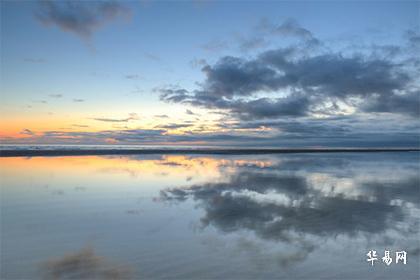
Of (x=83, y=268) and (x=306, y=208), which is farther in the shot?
(x=306, y=208)

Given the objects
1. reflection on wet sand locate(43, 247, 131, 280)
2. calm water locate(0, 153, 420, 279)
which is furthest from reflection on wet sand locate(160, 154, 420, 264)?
reflection on wet sand locate(43, 247, 131, 280)

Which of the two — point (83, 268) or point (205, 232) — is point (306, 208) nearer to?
point (205, 232)

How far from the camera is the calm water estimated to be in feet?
20.8

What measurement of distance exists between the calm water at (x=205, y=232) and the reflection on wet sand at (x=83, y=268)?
0.06ft

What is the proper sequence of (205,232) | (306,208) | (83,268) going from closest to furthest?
(83,268) → (205,232) → (306,208)

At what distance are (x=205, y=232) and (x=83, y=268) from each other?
3.30 m

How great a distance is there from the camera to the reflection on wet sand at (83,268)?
5.97m

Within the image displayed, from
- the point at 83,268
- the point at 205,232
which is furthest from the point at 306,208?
the point at 83,268

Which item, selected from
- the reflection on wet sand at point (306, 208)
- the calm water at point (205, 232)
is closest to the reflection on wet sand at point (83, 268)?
the calm water at point (205, 232)

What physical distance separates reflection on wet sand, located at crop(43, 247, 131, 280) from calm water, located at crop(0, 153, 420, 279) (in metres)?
0.02

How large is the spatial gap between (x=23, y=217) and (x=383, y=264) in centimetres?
964

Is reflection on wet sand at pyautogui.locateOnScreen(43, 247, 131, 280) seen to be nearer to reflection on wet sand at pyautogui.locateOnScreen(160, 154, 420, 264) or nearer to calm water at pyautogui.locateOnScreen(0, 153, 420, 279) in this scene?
calm water at pyautogui.locateOnScreen(0, 153, 420, 279)

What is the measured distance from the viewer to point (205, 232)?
8727 mm

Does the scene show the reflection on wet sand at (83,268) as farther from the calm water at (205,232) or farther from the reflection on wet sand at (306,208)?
the reflection on wet sand at (306,208)
